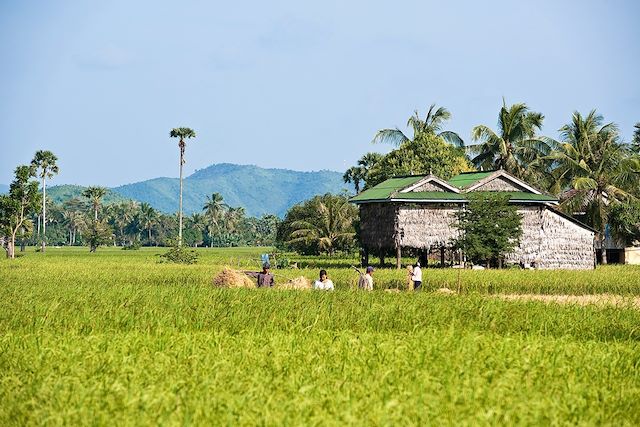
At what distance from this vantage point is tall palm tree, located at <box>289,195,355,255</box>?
53.6 m

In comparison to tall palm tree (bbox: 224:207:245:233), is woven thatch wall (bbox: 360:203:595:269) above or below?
below

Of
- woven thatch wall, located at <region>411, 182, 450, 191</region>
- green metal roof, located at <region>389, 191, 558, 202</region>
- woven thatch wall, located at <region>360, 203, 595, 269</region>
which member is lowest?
woven thatch wall, located at <region>360, 203, 595, 269</region>

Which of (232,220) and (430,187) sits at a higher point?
(232,220)

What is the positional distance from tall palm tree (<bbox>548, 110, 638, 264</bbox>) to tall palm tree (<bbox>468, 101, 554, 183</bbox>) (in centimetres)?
113

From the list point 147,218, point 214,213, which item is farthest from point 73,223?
point 214,213

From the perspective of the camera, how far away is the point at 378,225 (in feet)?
124

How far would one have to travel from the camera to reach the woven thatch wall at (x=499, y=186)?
37969 millimetres

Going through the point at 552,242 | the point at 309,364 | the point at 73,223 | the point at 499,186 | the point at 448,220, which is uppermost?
the point at 73,223

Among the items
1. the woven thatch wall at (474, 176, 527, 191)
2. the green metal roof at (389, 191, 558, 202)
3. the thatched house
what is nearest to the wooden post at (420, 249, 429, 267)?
the thatched house

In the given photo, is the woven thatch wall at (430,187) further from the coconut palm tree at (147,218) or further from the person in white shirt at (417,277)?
the coconut palm tree at (147,218)

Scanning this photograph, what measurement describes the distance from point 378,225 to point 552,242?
7136 millimetres

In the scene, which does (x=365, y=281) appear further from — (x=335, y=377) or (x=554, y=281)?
(x=335, y=377)

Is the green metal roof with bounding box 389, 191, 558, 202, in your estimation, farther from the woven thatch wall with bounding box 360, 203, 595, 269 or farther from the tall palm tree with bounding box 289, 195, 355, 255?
the tall palm tree with bounding box 289, 195, 355, 255

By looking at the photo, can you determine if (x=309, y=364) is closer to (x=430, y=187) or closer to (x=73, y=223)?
(x=430, y=187)
